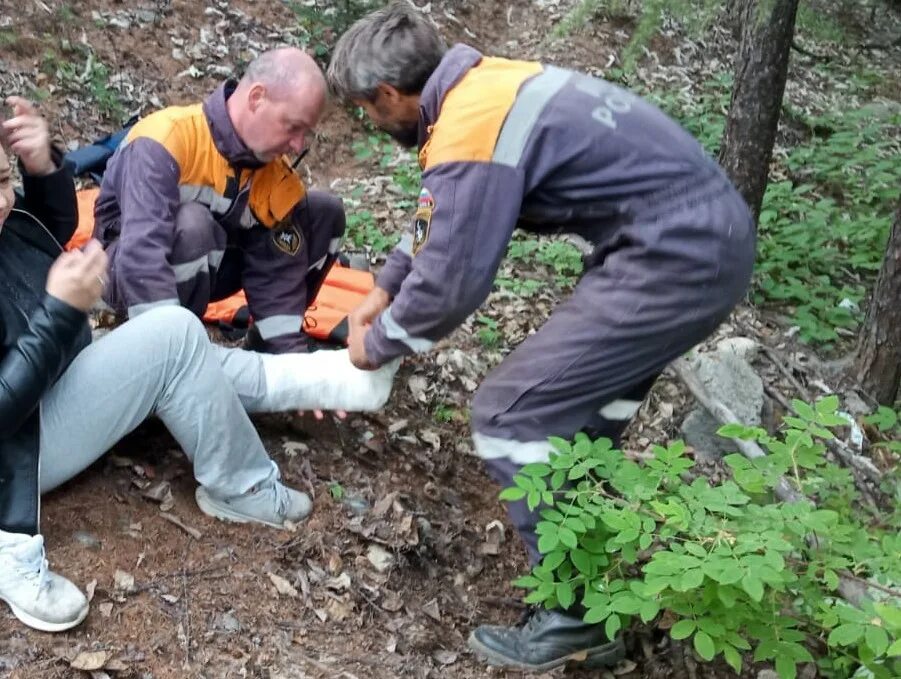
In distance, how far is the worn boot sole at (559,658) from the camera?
285 centimetres

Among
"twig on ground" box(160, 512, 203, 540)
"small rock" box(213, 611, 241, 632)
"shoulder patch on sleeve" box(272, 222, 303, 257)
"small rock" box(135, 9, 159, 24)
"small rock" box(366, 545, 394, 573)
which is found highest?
"small rock" box(135, 9, 159, 24)

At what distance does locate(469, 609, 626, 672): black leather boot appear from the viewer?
9.30ft

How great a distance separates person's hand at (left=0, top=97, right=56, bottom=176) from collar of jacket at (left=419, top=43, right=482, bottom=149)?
1.26 metres

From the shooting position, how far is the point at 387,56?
2707 mm

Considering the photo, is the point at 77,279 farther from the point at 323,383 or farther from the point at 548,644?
the point at 548,644

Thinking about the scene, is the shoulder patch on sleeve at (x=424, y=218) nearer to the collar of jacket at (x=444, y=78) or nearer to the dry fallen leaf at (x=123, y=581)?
the collar of jacket at (x=444, y=78)

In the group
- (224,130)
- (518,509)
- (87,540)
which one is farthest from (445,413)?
(87,540)

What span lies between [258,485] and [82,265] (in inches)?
38.0

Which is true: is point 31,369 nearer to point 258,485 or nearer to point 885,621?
point 258,485

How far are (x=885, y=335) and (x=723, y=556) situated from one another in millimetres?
3121

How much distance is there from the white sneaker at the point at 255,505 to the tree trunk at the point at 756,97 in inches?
147

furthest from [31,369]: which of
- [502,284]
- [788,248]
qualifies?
[788,248]

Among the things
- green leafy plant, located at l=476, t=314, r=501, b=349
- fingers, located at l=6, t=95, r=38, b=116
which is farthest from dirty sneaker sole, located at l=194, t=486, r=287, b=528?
green leafy plant, located at l=476, t=314, r=501, b=349

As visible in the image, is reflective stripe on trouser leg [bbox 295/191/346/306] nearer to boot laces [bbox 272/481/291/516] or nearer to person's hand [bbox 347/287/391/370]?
person's hand [bbox 347/287/391/370]
